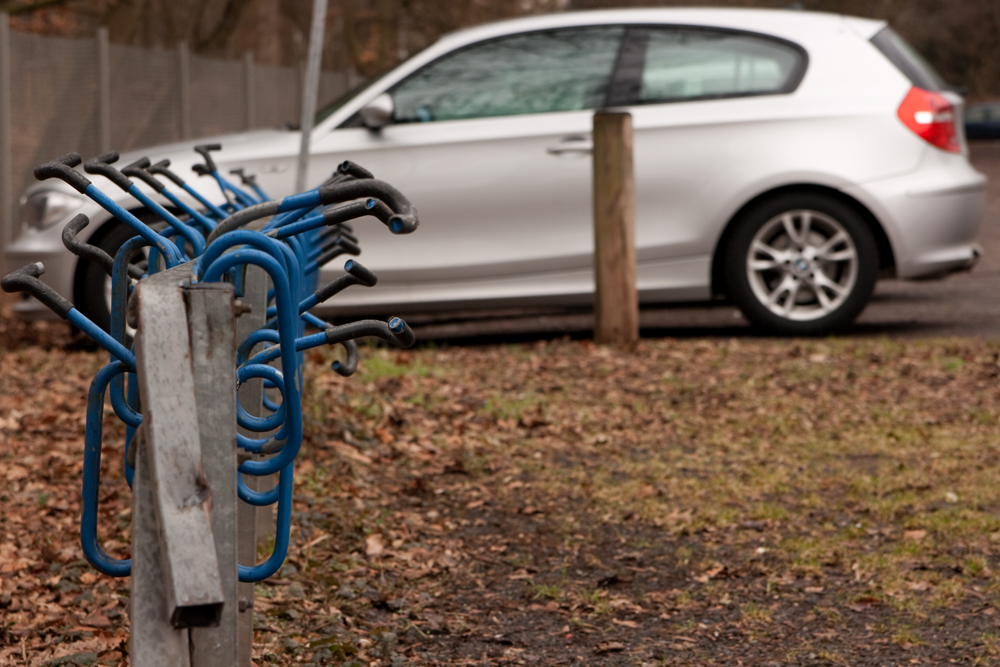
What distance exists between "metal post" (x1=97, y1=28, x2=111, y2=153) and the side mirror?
158 inches

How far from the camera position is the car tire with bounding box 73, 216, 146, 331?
677 centimetres

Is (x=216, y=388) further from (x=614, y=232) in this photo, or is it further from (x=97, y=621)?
(x=614, y=232)

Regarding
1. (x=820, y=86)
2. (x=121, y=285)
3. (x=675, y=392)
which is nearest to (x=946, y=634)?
(x=121, y=285)

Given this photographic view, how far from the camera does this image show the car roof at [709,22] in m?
7.52

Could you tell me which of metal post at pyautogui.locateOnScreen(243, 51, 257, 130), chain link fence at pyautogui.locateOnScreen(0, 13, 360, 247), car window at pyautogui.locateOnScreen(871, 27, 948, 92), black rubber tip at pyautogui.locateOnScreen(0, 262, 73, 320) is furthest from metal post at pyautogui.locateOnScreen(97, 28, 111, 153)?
black rubber tip at pyautogui.locateOnScreen(0, 262, 73, 320)

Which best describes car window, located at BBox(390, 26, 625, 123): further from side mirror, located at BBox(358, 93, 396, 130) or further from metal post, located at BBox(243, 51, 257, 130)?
metal post, located at BBox(243, 51, 257, 130)

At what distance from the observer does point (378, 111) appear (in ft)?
23.1

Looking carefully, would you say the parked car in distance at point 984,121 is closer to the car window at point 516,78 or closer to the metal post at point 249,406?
the car window at point 516,78

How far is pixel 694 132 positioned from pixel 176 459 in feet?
19.8

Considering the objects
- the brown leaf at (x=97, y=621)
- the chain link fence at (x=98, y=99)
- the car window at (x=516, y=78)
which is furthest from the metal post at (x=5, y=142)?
the brown leaf at (x=97, y=621)

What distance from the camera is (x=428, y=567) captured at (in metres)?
3.84

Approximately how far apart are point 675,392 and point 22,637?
359 cm

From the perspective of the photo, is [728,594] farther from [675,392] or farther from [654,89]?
[654,89]

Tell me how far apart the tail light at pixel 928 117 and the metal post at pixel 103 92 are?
6.16 meters
